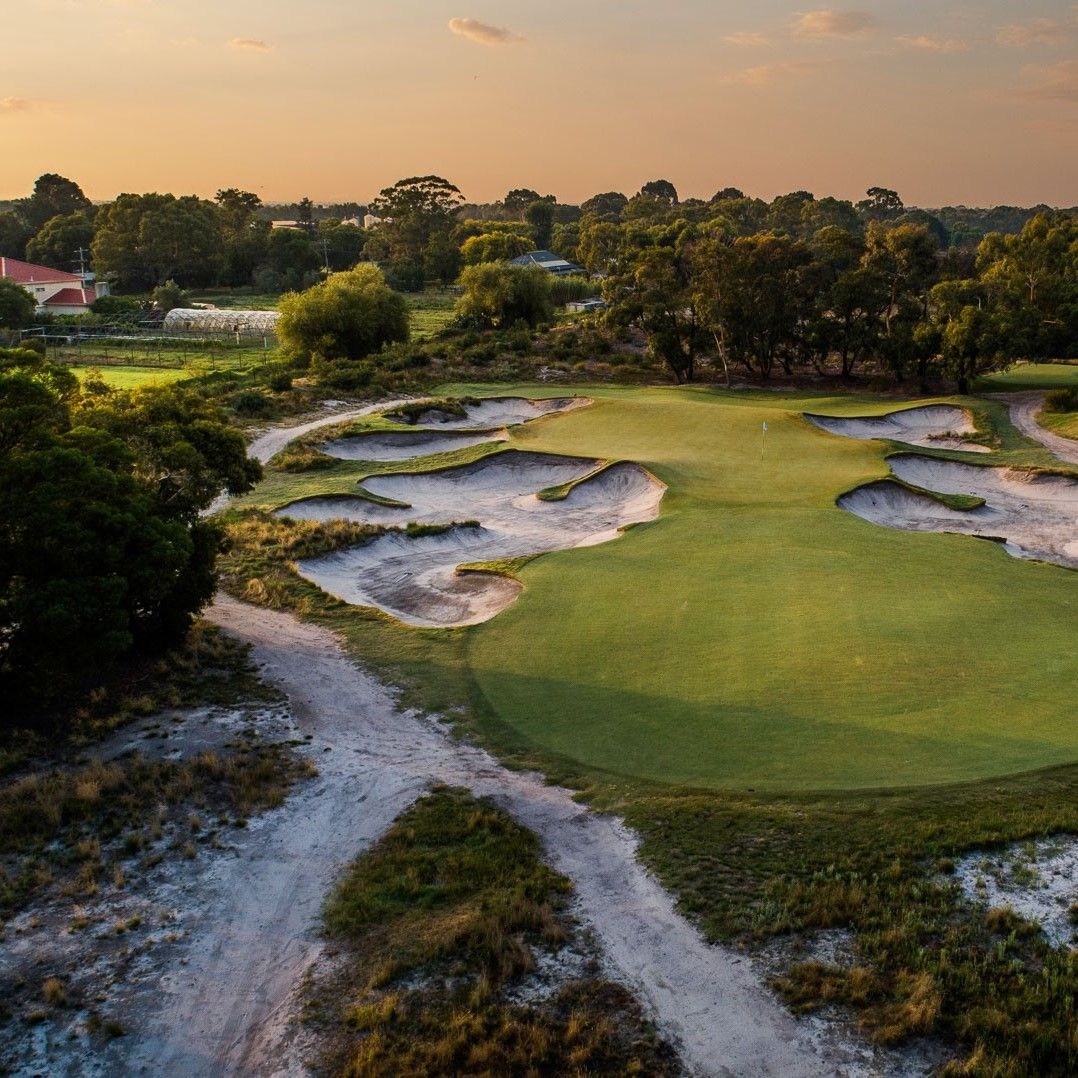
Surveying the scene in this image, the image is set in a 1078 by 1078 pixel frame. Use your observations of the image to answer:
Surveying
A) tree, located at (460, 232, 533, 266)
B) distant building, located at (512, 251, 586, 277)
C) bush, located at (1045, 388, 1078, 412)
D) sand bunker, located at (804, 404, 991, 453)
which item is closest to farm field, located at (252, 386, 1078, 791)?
sand bunker, located at (804, 404, 991, 453)

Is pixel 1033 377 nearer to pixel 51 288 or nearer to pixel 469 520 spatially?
pixel 469 520

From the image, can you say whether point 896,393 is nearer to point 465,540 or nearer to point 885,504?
point 885,504

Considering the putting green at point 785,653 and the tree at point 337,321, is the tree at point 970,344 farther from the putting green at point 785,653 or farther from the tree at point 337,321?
the tree at point 337,321

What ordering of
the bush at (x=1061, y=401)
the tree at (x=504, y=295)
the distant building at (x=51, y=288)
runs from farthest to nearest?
the distant building at (x=51, y=288) < the tree at (x=504, y=295) < the bush at (x=1061, y=401)

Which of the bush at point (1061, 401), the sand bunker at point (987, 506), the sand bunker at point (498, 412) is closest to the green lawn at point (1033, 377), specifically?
the bush at point (1061, 401)

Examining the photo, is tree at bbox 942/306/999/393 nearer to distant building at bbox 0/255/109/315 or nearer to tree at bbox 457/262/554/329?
tree at bbox 457/262/554/329

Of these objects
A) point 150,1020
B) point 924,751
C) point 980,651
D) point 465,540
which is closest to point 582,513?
point 465,540

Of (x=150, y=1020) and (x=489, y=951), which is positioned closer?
(x=150, y=1020)
